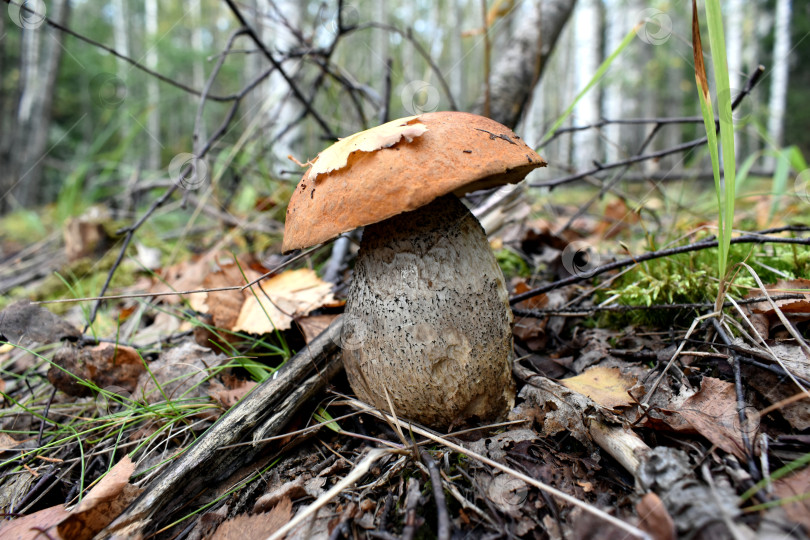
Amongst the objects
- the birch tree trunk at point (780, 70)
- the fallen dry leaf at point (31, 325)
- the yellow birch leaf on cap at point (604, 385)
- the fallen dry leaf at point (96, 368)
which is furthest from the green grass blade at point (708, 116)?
the birch tree trunk at point (780, 70)

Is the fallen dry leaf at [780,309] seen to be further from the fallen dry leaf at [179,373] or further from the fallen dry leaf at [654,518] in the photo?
the fallen dry leaf at [179,373]

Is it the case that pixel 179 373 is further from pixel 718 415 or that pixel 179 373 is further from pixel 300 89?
pixel 300 89

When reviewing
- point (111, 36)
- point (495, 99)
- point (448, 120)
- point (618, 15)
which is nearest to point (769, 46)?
point (618, 15)

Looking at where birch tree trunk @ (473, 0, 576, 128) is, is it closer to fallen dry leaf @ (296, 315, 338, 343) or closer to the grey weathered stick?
fallen dry leaf @ (296, 315, 338, 343)

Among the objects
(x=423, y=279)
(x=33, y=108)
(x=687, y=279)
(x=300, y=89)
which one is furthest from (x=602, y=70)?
(x=33, y=108)

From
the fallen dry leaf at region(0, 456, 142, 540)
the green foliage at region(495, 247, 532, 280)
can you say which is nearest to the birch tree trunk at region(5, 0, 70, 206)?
the fallen dry leaf at region(0, 456, 142, 540)

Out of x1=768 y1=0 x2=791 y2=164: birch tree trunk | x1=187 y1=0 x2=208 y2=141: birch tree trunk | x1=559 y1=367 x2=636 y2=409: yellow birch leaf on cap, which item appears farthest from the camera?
x1=187 y1=0 x2=208 y2=141: birch tree trunk
